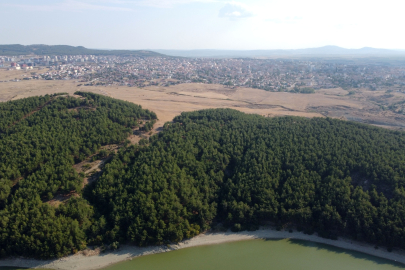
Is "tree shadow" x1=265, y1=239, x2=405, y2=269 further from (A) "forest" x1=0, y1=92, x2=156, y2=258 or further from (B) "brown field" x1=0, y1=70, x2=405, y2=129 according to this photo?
(B) "brown field" x1=0, y1=70, x2=405, y2=129

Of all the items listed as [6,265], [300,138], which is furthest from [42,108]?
[300,138]

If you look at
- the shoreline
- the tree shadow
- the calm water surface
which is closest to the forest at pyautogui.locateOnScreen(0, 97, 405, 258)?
the shoreline

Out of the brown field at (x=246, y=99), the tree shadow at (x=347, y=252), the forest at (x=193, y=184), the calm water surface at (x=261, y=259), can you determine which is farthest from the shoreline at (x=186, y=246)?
the brown field at (x=246, y=99)

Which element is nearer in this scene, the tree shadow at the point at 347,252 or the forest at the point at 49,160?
the forest at the point at 49,160

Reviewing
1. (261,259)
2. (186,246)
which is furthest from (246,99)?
(186,246)

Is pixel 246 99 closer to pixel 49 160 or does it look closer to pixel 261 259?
pixel 49 160

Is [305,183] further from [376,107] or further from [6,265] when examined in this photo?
[376,107]

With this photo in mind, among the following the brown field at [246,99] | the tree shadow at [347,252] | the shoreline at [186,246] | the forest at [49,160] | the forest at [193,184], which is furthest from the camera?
the brown field at [246,99]

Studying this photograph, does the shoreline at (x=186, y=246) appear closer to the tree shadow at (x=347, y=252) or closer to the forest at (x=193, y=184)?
the tree shadow at (x=347, y=252)
